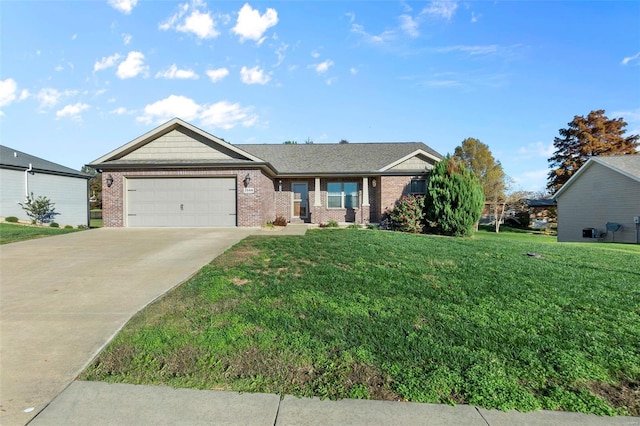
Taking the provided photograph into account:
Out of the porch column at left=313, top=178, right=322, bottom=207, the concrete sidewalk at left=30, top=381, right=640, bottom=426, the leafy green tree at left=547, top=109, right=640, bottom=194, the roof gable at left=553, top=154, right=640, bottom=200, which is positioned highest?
the leafy green tree at left=547, top=109, right=640, bottom=194

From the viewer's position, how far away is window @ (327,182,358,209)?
1855cm

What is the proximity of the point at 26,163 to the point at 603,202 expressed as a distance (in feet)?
111

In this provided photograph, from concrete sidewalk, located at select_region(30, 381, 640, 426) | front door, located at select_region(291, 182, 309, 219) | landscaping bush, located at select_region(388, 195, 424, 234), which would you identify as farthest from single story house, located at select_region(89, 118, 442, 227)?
concrete sidewalk, located at select_region(30, 381, 640, 426)

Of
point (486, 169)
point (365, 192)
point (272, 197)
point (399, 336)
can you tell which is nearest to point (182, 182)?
point (272, 197)

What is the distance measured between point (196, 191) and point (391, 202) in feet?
32.0

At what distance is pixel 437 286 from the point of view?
5.37m

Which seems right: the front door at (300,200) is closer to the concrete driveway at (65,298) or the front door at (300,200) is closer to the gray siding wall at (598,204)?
the concrete driveway at (65,298)

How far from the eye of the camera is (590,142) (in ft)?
106

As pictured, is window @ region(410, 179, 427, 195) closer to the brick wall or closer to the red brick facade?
the red brick facade

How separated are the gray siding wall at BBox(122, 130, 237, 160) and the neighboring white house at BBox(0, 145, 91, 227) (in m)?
9.19

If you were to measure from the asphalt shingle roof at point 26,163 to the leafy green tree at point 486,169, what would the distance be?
Answer: 3189cm

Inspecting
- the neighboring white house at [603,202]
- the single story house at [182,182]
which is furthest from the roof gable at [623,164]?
the single story house at [182,182]

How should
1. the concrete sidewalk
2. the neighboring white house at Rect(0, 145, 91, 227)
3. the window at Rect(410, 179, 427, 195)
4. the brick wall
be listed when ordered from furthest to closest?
the neighboring white house at Rect(0, 145, 91, 227) → the window at Rect(410, 179, 427, 195) → the brick wall → the concrete sidewalk

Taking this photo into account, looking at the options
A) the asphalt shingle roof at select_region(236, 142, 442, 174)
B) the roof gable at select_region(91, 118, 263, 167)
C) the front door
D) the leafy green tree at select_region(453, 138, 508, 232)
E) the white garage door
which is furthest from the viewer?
the leafy green tree at select_region(453, 138, 508, 232)
